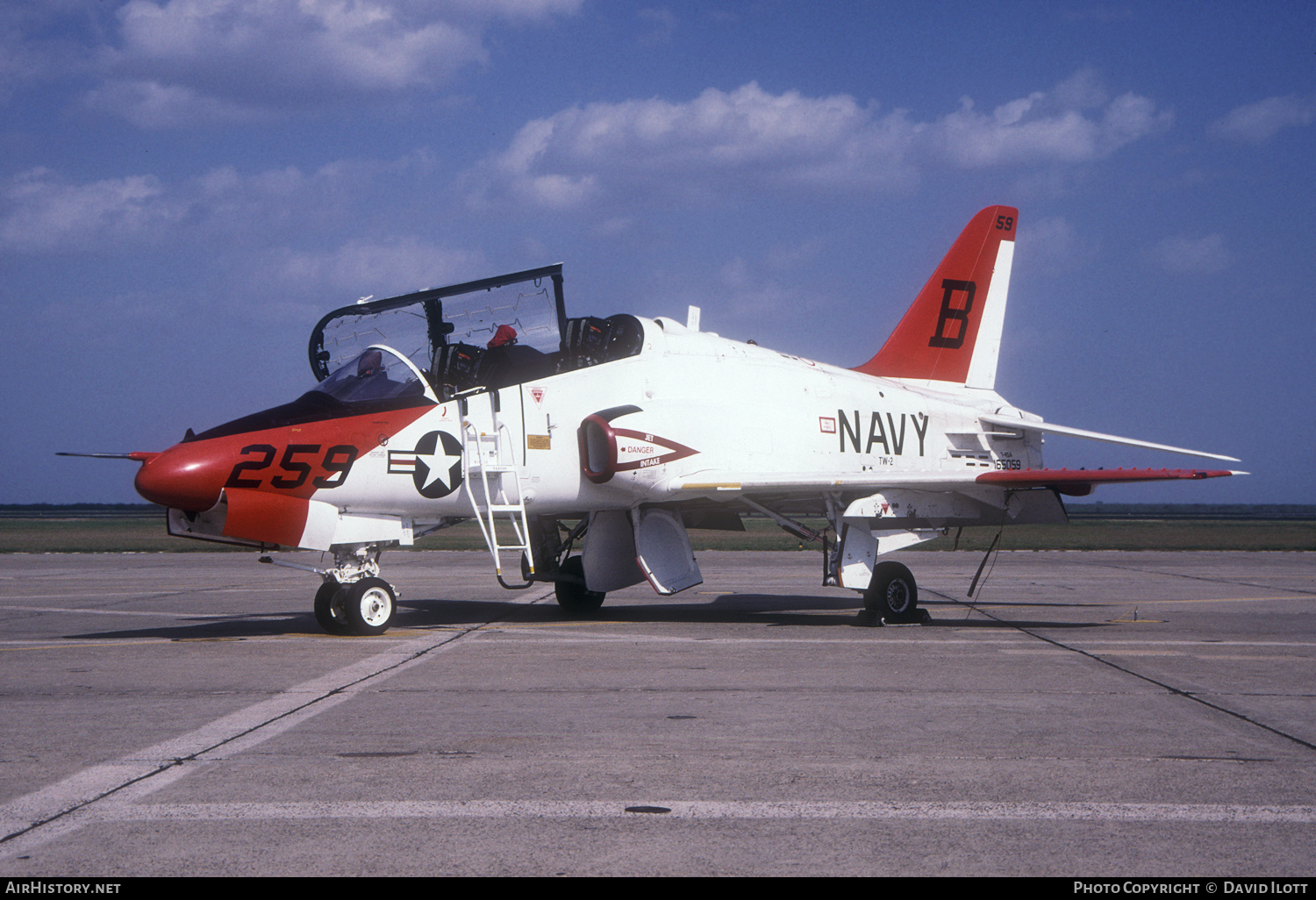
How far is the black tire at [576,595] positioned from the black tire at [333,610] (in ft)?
11.6

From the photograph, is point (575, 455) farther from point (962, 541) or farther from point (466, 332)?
point (962, 541)

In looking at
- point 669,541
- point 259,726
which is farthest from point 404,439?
point 259,726

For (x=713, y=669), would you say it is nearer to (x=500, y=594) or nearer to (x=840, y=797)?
(x=840, y=797)

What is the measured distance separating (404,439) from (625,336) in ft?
9.95

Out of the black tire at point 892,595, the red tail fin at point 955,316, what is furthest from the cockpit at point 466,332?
the red tail fin at point 955,316

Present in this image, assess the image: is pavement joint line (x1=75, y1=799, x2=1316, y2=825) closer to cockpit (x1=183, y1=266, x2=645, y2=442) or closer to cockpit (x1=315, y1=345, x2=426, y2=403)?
cockpit (x1=315, y1=345, x2=426, y2=403)

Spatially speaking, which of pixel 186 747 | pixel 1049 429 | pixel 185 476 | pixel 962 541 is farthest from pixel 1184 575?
pixel 186 747

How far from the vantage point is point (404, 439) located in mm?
10703

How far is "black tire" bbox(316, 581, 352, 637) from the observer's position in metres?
10.6

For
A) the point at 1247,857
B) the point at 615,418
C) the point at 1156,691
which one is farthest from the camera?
the point at 615,418

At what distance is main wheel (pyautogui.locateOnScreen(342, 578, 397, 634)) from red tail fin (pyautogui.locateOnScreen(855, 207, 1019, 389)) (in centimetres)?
837

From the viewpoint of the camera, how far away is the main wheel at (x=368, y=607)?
34.2ft

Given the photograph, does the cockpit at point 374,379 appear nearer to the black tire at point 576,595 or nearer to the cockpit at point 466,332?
the cockpit at point 466,332
